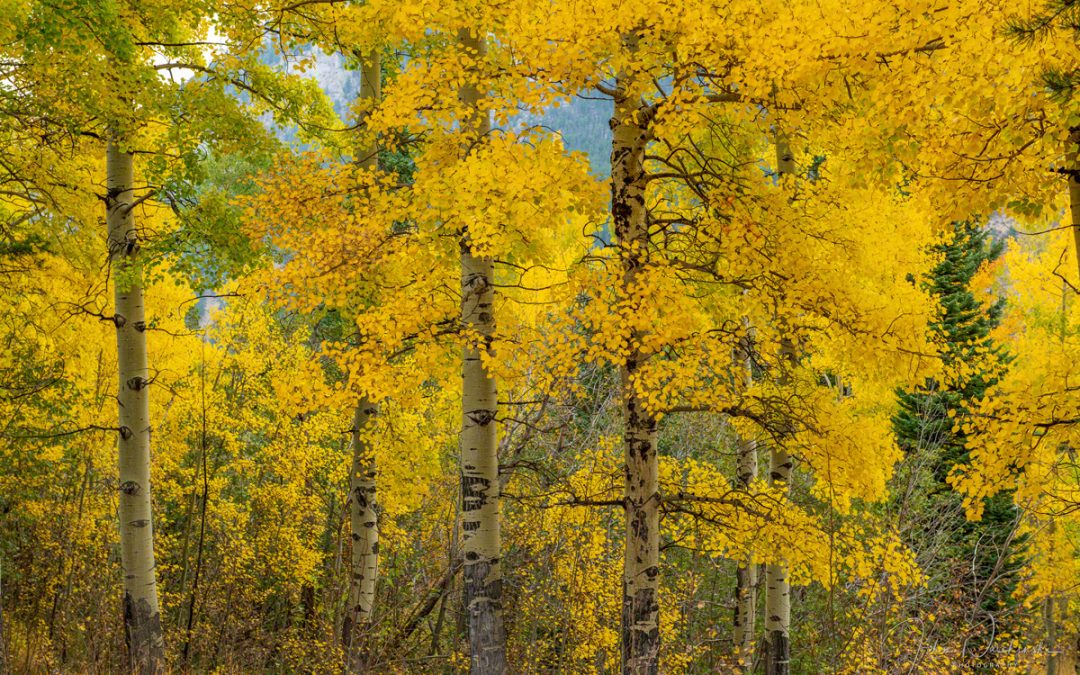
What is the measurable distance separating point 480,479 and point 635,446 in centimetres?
117

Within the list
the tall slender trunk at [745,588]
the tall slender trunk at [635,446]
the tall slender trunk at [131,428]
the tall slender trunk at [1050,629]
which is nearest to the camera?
the tall slender trunk at [635,446]

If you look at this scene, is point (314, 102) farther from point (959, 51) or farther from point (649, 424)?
point (959, 51)

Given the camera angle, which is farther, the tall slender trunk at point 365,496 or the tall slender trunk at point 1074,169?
the tall slender trunk at point 365,496

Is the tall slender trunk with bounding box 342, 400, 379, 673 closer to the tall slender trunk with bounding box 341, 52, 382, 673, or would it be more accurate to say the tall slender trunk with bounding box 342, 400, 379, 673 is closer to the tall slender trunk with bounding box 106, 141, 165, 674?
the tall slender trunk with bounding box 341, 52, 382, 673

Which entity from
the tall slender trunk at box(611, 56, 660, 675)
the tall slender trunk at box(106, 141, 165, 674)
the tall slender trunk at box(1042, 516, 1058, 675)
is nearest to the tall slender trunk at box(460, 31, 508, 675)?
the tall slender trunk at box(611, 56, 660, 675)

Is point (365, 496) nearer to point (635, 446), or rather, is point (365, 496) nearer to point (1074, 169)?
point (635, 446)

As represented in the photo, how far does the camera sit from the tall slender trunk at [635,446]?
5785 mm

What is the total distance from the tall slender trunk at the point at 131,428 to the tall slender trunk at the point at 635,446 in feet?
11.9

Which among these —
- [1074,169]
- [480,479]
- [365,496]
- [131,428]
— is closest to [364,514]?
[365,496]

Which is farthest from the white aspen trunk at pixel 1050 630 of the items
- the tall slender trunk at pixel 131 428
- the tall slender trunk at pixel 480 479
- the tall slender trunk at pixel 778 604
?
the tall slender trunk at pixel 131 428

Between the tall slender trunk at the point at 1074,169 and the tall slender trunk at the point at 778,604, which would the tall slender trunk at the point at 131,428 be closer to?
the tall slender trunk at the point at 778,604

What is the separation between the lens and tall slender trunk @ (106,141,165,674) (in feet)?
20.9

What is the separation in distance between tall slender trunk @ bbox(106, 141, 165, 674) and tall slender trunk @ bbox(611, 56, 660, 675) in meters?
3.62

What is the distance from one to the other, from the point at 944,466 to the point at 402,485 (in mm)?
10026
